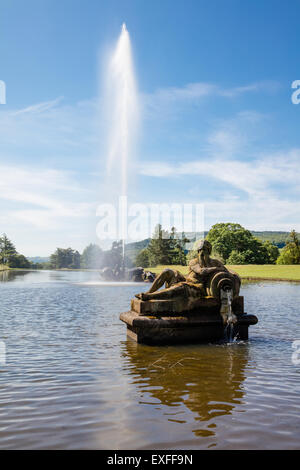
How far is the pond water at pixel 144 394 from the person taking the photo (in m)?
4.36

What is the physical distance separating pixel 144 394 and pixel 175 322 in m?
3.65

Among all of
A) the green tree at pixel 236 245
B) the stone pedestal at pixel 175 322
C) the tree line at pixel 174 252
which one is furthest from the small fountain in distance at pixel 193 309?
the green tree at pixel 236 245

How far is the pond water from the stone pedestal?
1.19ft

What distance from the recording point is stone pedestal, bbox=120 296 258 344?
30.4 ft

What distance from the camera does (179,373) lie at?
6.91 meters

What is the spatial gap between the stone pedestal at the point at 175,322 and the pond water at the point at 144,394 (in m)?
0.36

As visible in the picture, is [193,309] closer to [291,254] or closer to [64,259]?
[291,254]

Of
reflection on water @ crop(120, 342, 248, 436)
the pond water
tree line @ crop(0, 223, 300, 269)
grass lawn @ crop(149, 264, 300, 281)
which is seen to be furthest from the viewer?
tree line @ crop(0, 223, 300, 269)

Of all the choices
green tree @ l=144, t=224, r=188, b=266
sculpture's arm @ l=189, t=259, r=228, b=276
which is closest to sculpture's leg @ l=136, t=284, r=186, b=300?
sculpture's arm @ l=189, t=259, r=228, b=276

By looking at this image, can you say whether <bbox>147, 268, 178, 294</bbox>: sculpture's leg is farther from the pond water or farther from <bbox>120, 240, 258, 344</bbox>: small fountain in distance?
the pond water

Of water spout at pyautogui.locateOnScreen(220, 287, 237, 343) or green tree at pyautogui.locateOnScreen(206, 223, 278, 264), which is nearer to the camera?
water spout at pyautogui.locateOnScreen(220, 287, 237, 343)

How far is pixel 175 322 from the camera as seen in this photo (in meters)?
9.34
